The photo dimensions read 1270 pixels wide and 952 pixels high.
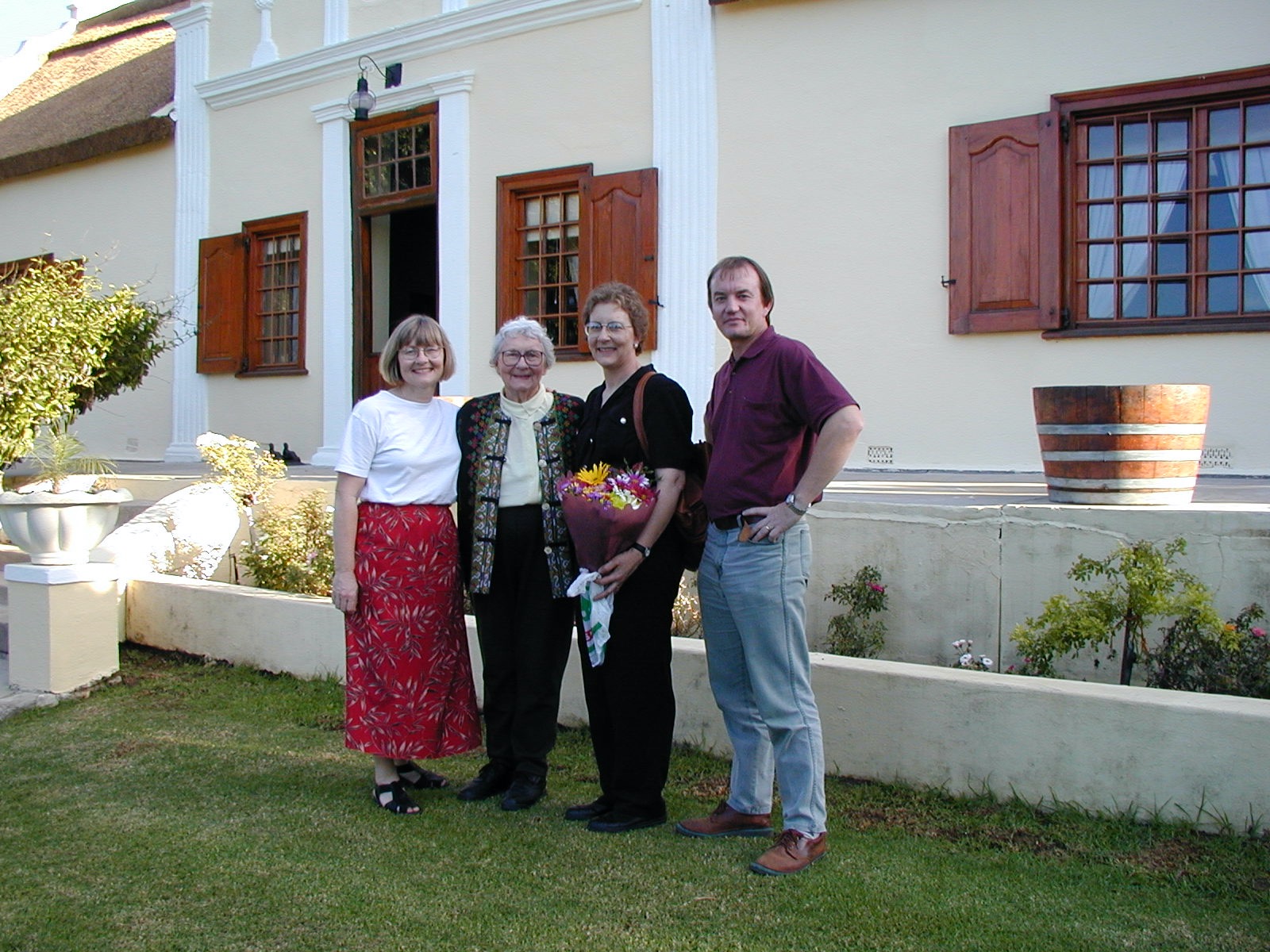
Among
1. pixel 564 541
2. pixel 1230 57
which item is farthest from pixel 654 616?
pixel 1230 57

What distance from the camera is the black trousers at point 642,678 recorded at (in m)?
3.55

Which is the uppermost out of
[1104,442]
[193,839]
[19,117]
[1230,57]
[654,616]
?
[19,117]

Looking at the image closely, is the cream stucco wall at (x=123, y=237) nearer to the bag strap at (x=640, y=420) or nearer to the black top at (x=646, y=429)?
the black top at (x=646, y=429)

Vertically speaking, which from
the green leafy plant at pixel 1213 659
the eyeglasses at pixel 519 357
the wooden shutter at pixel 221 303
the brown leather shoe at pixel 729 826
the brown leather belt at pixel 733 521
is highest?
the wooden shutter at pixel 221 303

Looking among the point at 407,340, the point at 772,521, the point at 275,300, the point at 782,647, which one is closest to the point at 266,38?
the point at 275,300

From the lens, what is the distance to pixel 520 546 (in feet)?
12.4

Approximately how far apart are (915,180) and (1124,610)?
4079 millimetres

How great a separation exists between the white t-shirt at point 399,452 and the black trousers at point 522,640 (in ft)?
0.96

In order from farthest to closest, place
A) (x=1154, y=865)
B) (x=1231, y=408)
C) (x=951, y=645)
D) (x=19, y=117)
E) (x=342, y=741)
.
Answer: (x=19, y=117) < (x=1231, y=408) < (x=951, y=645) < (x=342, y=741) < (x=1154, y=865)

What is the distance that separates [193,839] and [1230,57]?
6.67 meters

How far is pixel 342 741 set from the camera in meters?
4.67

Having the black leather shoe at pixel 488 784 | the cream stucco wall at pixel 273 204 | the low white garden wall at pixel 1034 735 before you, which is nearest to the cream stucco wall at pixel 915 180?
the low white garden wall at pixel 1034 735

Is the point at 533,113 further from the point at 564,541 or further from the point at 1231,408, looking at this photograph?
the point at 564,541

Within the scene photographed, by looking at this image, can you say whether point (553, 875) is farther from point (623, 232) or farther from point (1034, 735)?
point (623, 232)
